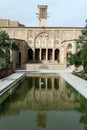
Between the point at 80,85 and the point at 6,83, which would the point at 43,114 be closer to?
the point at 80,85

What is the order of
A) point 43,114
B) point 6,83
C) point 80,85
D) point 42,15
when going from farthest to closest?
point 42,15
point 6,83
point 80,85
point 43,114

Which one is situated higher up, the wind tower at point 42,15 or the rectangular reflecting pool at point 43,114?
the wind tower at point 42,15

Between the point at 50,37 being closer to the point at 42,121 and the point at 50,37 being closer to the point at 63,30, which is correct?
the point at 63,30

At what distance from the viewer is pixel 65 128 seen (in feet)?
21.8

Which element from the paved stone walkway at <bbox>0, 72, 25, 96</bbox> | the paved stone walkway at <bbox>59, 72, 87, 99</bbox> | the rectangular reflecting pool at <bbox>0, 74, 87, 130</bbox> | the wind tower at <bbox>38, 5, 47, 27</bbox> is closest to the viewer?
the rectangular reflecting pool at <bbox>0, 74, 87, 130</bbox>

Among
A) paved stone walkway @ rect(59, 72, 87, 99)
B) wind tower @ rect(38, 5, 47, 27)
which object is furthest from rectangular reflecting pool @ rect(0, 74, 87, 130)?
wind tower @ rect(38, 5, 47, 27)

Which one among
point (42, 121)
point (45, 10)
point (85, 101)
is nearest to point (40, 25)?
point (45, 10)

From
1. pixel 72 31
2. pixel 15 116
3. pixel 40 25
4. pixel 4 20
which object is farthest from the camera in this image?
pixel 4 20

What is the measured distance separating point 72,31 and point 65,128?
A: 34809 millimetres

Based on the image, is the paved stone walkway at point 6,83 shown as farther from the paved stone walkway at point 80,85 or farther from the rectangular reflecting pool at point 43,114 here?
the paved stone walkway at point 80,85

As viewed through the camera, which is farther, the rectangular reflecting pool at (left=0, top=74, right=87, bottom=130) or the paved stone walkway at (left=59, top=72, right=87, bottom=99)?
the paved stone walkway at (left=59, top=72, right=87, bottom=99)

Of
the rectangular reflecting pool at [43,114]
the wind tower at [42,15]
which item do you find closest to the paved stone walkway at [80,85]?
the rectangular reflecting pool at [43,114]

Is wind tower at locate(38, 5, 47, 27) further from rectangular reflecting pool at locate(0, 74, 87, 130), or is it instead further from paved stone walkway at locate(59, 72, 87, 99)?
rectangular reflecting pool at locate(0, 74, 87, 130)

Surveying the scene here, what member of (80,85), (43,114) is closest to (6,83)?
(80,85)
